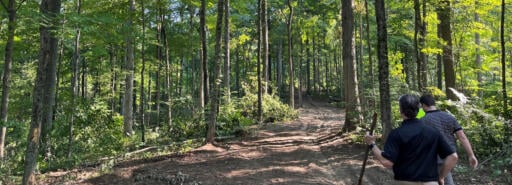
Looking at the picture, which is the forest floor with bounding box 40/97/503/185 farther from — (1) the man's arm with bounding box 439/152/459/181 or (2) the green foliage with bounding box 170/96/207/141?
(1) the man's arm with bounding box 439/152/459/181

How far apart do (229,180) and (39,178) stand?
20.4ft

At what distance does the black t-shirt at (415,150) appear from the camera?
352 centimetres

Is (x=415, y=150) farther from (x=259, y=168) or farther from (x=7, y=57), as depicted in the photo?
(x=7, y=57)

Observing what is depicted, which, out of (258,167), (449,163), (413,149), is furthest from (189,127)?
(413,149)

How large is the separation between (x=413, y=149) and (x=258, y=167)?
5849 mm

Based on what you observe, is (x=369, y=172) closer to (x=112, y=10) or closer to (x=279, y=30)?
(x=112, y=10)

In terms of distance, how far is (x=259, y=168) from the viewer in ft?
29.4

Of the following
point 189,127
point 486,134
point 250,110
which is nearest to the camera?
point 486,134

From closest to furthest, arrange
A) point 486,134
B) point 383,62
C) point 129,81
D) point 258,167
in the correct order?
point 258,167, point 383,62, point 486,134, point 129,81

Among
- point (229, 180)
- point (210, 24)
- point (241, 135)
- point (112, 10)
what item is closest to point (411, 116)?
point (229, 180)

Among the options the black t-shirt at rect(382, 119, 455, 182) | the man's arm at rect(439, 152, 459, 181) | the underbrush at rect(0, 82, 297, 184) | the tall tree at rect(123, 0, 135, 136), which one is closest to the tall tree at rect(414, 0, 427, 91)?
the underbrush at rect(0, 82, 297, 184)

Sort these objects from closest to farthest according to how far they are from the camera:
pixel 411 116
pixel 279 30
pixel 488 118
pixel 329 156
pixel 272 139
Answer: pixel 411 116
pixel 488 118
pixel 329 156
pixel 272 139
pixel 279 30

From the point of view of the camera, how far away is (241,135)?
15039 millimetres

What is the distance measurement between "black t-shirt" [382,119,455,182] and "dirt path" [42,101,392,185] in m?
4.26
